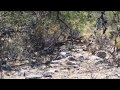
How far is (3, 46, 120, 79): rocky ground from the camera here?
7.26 metres

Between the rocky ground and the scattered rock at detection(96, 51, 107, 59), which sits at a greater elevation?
the scattered rock at detection(96, 51, 107, 59)

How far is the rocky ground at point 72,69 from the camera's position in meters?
7.26

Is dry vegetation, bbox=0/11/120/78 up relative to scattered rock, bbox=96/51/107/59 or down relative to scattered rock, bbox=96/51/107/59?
up

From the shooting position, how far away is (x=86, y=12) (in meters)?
7.31

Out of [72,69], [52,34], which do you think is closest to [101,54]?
[72,69]

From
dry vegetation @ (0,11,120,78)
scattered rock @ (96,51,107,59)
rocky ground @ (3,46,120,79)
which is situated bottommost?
rocky ground @ (3,46,120,79)

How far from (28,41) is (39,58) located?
24 cm

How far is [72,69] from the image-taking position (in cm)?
730

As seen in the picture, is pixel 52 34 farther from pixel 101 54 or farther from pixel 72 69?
pixel 101 54
